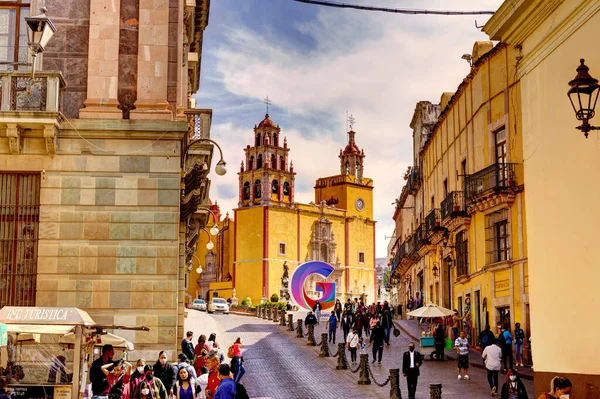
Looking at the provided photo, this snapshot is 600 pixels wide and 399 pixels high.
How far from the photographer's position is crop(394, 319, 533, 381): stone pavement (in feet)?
74.9

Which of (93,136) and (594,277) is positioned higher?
(93,136)

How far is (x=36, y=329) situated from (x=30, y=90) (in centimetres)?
550

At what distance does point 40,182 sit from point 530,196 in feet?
31.2

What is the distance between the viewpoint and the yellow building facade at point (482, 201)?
2662cm

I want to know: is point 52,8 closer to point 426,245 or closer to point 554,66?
point 554,66

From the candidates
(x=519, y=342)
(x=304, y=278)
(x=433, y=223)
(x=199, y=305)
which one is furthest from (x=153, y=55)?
(x=199, y=305)

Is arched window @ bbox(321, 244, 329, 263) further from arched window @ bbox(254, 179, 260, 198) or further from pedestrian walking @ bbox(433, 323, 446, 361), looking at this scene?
pedestrian walking @ bbox(433, 323, 446, 361)

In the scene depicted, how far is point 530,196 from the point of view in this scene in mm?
12672

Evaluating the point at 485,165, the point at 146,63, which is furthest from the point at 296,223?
the point at 146,63

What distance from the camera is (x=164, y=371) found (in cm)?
1531

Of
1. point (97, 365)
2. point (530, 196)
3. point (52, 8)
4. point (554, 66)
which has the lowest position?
point (97, 365)

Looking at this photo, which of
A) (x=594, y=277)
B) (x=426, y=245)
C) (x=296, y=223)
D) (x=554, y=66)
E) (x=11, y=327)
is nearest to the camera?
(x=594, y=277)

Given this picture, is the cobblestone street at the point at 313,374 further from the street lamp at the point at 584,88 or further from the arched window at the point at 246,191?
the arched window at the point at 246,191

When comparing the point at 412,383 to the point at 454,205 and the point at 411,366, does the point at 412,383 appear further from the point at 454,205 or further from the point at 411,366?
the point at 454,205
